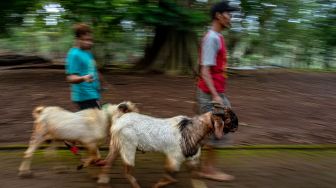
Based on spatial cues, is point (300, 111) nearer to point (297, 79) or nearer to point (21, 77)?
point (297, 79)

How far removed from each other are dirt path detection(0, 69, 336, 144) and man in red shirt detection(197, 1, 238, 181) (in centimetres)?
138

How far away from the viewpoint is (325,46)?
18031 mm

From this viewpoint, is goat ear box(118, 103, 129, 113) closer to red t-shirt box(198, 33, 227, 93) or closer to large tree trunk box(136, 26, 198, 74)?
red t-shirt box(198, 33, 227, 93)

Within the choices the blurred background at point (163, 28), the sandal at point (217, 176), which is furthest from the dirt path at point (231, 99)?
the sandal at point (217, 176)

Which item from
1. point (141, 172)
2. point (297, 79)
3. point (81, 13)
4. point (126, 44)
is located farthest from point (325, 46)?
point (141, 172)

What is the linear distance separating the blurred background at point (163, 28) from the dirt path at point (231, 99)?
1.06m

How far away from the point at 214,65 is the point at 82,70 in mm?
1569

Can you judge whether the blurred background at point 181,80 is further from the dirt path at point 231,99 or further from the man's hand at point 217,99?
the man's hand at point 217,99

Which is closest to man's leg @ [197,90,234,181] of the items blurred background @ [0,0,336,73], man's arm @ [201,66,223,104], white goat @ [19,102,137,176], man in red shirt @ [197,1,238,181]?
man in red shirt @ [197,1,238,181]

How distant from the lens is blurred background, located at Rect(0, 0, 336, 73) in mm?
10383

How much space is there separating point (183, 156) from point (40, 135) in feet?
5.73

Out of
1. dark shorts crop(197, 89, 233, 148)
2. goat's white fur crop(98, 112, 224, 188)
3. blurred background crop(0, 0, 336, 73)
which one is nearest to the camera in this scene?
goat's white fur crop(98, 112, 224, 188)

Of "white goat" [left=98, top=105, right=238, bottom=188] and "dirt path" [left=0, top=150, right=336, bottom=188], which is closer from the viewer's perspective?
"white goat" [left=98, top=105, right=238, bottom=188]

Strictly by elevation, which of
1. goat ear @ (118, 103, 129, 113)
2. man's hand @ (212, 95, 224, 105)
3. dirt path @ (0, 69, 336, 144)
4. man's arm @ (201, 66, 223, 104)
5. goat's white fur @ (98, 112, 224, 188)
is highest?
man's arm @ (201, 66, 223, 104)
